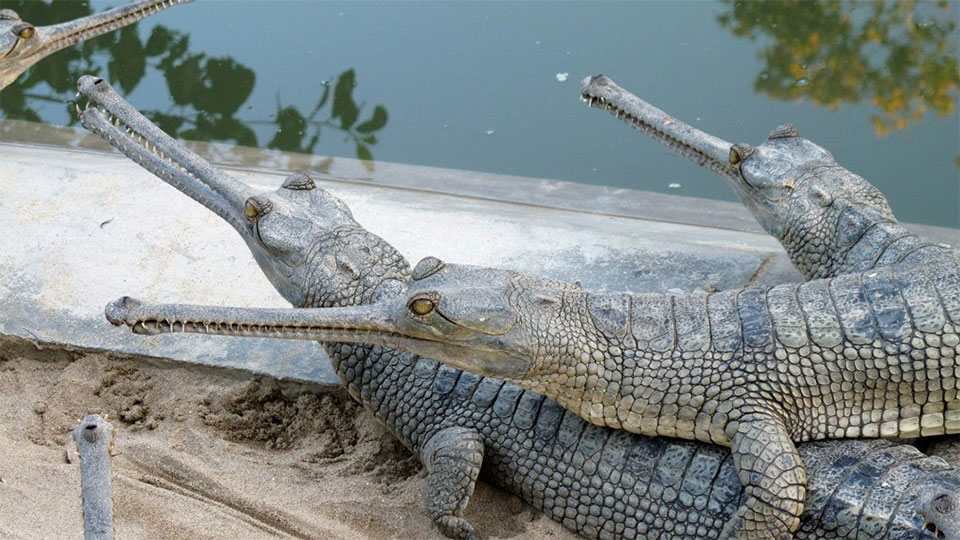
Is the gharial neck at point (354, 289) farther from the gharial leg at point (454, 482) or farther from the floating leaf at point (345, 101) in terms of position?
the floating leaf at point (345, 101)

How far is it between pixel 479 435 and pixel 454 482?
20cm

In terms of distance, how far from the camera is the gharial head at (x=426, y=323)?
3406 mm

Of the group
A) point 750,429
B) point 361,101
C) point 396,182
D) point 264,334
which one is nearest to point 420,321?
point 264,334

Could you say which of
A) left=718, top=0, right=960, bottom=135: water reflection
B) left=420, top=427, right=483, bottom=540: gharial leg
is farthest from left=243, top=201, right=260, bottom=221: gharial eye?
left=718, top=0, right=960, bottom=135: water reflection

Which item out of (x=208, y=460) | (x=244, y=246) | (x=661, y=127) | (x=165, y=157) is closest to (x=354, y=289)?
(x=208, y=460)

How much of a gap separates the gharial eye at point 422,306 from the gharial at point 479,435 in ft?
0.61

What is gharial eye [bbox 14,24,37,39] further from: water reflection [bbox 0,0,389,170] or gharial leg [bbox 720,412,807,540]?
gharial leg [bbox 720,412,807,540]

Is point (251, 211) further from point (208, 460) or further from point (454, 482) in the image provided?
point (454, 482)

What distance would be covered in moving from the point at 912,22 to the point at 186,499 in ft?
19.5

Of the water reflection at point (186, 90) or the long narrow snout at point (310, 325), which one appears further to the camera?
the water reflection at point (186, 90)

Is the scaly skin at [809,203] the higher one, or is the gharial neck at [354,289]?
the scaly skin at [809,203]

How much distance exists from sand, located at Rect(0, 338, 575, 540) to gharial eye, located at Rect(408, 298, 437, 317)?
839 mm

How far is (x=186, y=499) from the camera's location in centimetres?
370

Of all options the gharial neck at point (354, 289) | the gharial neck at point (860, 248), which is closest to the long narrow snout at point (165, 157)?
the gharial neck at point (354, 289)
